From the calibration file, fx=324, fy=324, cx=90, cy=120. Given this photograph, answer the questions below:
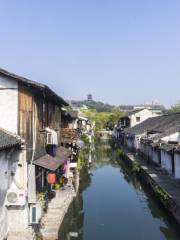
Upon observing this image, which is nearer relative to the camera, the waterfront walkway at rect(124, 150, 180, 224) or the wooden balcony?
the waterfront walkway at rect(124, 150, 180, 224)

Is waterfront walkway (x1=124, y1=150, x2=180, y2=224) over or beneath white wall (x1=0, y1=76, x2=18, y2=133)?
beneath

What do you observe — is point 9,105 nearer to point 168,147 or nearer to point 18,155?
point 18,155

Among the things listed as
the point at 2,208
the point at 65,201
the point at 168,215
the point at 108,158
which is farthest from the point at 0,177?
the point at 108,158

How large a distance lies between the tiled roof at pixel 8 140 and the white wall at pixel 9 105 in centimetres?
26

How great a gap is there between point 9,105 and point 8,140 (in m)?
1.70

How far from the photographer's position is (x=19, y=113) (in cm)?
1262

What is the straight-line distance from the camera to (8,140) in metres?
11.4

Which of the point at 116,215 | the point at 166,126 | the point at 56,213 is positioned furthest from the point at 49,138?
the point at 166,126

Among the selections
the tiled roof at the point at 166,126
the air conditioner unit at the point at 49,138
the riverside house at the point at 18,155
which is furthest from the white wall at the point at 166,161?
the riverside house at the point at 18,155

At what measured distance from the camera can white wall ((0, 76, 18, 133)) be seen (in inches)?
486

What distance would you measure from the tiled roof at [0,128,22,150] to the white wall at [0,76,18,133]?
256mm

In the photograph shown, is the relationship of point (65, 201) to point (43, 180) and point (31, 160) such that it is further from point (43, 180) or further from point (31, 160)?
point (31, 160)

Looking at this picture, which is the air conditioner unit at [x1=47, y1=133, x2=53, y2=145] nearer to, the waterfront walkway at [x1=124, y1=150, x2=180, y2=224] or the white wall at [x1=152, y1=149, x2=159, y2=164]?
the waterfront walkway at [x1=124, y1=150, x2=180, y2=224]

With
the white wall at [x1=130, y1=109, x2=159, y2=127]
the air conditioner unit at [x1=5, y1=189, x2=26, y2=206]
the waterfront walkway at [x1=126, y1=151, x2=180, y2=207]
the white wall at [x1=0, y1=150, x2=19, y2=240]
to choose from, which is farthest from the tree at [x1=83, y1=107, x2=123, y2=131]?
the air conditioner unit at [x1=5, y1=189, x2=26, y2=206]
